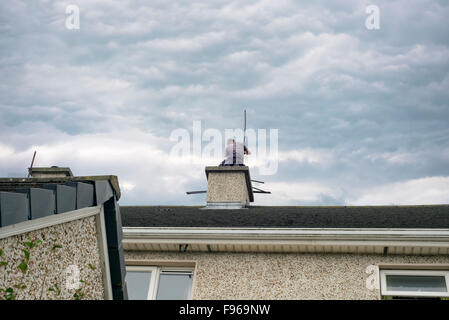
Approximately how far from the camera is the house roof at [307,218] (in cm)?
888

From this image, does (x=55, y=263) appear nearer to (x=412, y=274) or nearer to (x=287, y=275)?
(x=287, y=275)

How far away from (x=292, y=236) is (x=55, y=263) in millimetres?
5257

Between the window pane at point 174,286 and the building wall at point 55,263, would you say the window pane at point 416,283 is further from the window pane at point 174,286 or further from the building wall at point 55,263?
the building wall at point 55,263

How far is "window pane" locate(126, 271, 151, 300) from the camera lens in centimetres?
819

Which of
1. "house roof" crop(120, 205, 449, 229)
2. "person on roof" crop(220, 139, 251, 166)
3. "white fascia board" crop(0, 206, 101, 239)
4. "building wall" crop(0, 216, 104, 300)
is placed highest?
"person on roof" crop(220, 139, 251, 166)

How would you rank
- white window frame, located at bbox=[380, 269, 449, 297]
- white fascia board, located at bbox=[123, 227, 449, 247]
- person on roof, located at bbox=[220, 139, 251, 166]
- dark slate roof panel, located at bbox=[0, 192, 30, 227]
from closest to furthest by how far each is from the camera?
dark slate roof panel, located at bbox=[0, 192, 30, 227] < white window frame, located at bbox=[380, 269, 449, 297] < white fascia board, located at bbox=[123, 227, 449, 247] < person on roof, located at bbox=[220, 139, 251, 166]

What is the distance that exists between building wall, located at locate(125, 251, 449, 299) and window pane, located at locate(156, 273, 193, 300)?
0.75ft

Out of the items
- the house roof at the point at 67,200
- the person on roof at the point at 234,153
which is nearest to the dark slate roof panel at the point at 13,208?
the house roof at the point at 67,200

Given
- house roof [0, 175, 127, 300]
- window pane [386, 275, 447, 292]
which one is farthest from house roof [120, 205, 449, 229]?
house roof [0, 175, 127, 300]

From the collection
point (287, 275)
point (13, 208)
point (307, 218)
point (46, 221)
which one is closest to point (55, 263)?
point (46, 221)

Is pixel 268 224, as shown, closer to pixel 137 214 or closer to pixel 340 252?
pixel 340 252

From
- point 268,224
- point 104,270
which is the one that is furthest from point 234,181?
point 104,270

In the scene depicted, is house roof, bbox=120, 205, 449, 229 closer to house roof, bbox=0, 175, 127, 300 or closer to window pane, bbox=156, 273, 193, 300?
window pane, bbox=156, 273, 193, 300

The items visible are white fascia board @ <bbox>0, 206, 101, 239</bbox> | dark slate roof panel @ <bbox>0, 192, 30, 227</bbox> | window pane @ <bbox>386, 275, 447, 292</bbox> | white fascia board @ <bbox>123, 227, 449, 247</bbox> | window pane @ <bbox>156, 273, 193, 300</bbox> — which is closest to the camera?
dark slate roof panel @ <bbox>0, 192, 30, 227</bbox>
